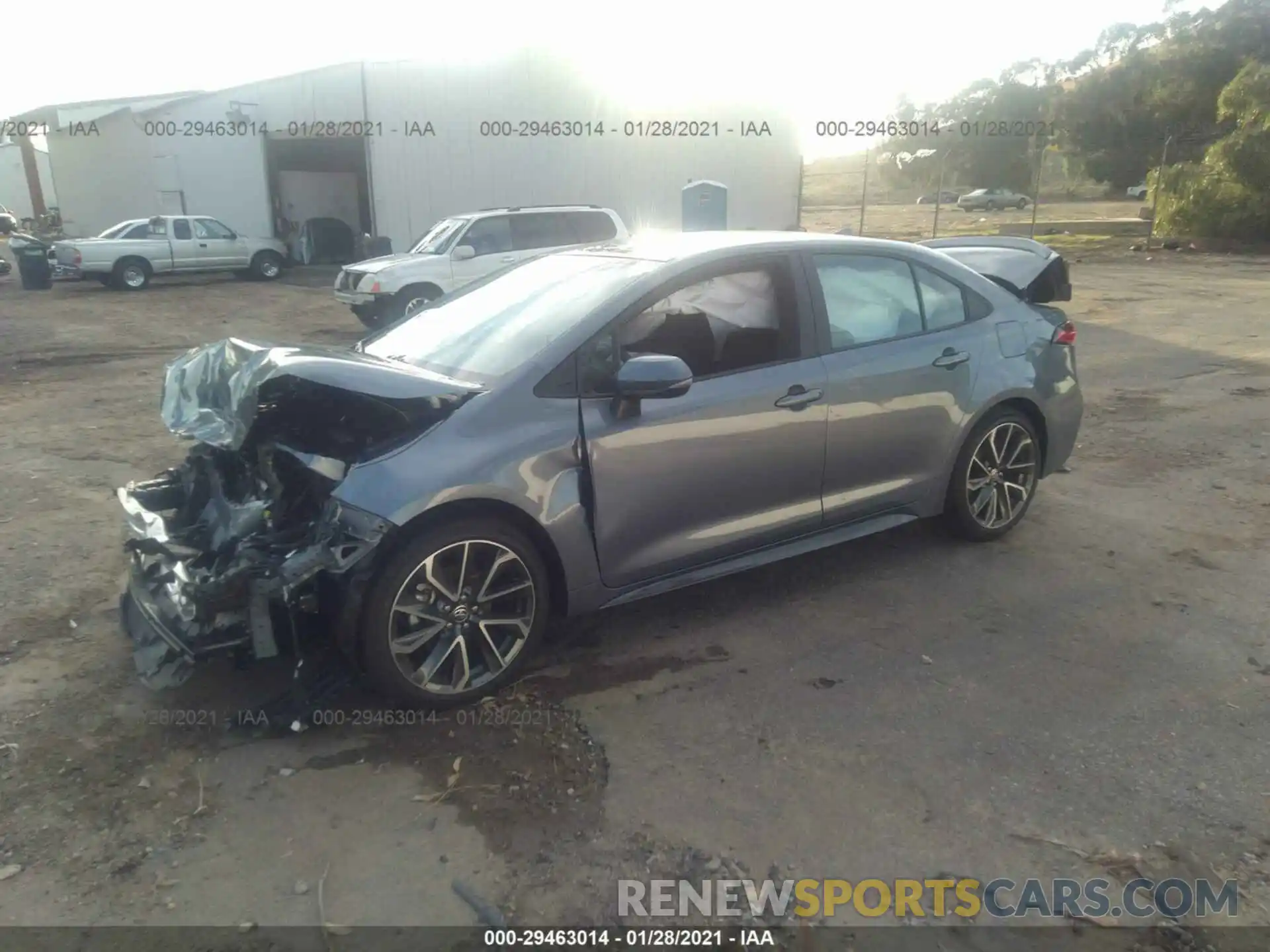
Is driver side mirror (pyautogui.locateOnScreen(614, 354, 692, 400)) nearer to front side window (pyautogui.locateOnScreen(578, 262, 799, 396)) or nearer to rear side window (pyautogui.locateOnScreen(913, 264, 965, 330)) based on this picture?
front side window (pyautogui.locateOnScreen(578, 262, 799, 396))

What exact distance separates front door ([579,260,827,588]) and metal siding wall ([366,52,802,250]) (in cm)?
2050

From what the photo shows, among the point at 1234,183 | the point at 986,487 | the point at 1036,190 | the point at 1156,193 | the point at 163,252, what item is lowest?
the point at 986,487

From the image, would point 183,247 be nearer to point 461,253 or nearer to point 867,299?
point 461,253

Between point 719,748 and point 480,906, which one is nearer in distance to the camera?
point 480,906

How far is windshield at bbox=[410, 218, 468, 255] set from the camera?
13.4 metres

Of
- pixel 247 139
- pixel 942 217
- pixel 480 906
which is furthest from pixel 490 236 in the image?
pixel 942 217

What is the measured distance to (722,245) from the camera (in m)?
4.21

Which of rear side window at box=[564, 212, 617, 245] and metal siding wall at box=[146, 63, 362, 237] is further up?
metal siding wall at box=[146, 63, 362, 237]

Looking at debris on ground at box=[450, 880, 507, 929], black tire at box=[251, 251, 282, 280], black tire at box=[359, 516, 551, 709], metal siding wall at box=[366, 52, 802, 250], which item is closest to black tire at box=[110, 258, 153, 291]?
black tire at box=[251, 251, 282, 280]

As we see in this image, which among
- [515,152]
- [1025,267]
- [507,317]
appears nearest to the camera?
[507,317]

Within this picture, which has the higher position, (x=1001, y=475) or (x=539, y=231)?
(x=539, y=231)

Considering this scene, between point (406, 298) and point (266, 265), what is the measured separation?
11.0 metres

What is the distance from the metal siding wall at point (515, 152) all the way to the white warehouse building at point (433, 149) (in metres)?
0.03

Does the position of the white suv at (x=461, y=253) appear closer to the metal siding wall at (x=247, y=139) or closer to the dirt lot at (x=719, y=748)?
the dirt lot at (x=719, y=748)
